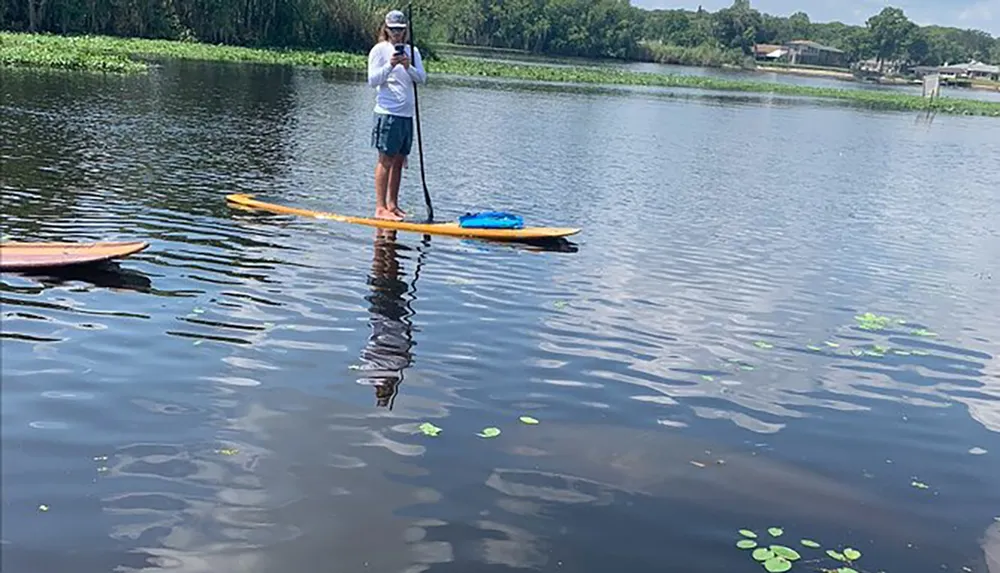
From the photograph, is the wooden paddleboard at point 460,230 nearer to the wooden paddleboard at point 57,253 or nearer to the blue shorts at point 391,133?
the blue shorts at point 391,133

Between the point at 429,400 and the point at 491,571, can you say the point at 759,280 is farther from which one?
the point at 491,571

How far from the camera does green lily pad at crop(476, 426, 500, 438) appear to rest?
19.7 ft

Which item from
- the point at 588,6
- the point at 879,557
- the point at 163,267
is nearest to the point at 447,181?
the point at 163,267

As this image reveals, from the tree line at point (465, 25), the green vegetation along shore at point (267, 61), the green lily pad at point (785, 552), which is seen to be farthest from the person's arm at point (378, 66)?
the tree line at point (465, 25)

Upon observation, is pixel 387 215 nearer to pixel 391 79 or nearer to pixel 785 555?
pixel 391 79

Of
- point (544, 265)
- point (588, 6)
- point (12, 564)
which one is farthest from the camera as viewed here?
point (588, 6)

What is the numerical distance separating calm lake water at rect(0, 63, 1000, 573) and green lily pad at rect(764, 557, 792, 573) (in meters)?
0.12

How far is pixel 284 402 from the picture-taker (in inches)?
245

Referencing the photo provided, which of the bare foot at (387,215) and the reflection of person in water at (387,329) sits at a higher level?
the bare foot at (387,215)

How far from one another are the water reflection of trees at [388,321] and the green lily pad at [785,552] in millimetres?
2685

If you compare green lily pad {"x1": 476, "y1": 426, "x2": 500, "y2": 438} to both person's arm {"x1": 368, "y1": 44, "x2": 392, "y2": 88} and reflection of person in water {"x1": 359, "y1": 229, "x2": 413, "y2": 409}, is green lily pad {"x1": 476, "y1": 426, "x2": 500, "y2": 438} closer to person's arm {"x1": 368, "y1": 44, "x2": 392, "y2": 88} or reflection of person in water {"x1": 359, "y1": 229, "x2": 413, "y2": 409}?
reflection of person in water {"x1": 359, "y1": 229, "x2": 413, "y2": 409}

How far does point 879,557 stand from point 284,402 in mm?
3780

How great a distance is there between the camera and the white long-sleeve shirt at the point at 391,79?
36.7ft

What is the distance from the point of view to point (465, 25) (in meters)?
135
